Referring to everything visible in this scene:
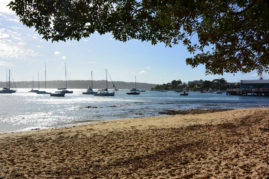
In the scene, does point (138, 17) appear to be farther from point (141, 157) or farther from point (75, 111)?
point (75, 111)

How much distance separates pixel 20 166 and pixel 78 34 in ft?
14.7

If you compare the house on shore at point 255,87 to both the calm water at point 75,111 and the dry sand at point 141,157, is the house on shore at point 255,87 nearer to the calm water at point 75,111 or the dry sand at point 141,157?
the calm water at point 75,111

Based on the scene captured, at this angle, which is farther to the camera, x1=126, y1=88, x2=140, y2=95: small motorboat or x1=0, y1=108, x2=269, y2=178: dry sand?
x1=126, y1=88, x2=140, y2=95: small motorboat

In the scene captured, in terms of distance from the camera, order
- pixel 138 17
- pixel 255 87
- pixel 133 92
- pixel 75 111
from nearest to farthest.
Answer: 1. pixel 138 17
2. pixel 75 111
3. pixel 255 87
4. pixel 133 92

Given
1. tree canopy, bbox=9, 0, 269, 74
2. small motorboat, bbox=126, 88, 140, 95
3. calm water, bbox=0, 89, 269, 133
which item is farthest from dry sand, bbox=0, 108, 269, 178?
small motorboat, bbox=126, 88, 140, 95

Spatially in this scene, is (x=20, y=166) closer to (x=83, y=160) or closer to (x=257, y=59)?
(x=83, y=160)

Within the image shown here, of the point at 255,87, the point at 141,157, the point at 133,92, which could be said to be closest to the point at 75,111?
the point at 141,157

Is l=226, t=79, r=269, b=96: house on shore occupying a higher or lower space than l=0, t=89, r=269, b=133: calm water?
higher

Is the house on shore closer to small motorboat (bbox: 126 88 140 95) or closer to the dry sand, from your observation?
small motorboat (bbox: 126 88 140 95)

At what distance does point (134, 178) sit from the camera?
5.43 m

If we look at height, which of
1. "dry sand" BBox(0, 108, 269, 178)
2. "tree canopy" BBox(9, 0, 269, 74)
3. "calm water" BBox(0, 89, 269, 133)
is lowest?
"calm water" BBox(0, 89, 269, 133)

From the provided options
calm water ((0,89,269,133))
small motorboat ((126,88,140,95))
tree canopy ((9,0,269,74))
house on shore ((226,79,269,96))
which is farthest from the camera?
small motorboat ((126,88,140,95))

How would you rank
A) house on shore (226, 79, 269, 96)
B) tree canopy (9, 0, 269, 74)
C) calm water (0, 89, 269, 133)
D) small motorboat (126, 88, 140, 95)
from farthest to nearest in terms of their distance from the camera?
small motorboat (126, 88, 140, 95) → house on shore (226, 79, 269, 96) → calm water (0, 89, 269, 133) → tree canopy (9, 0, 269, 74)

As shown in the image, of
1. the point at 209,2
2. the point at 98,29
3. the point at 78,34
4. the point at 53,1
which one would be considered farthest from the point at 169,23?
the point at 53,1
